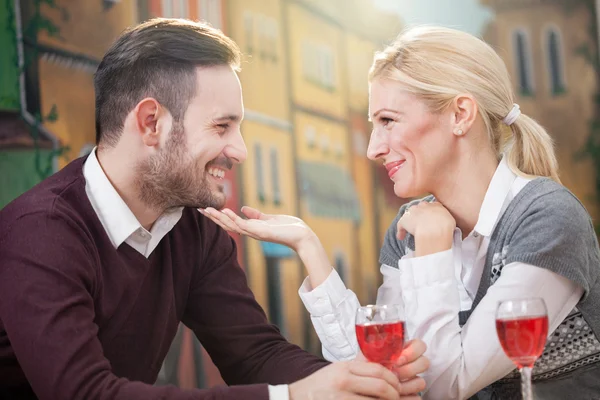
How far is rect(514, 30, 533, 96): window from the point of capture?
5.31m

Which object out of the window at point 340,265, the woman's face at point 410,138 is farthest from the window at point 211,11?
the woman's face at point 410,138

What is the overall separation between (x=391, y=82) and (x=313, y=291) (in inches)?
22.9

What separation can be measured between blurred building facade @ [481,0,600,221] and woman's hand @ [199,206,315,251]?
351 centimetres

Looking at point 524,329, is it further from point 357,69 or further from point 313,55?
point 357,69

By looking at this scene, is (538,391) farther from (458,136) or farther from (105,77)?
(105,77)

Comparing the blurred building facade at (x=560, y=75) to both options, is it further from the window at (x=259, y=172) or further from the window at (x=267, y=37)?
the window at (x=259, y=172)

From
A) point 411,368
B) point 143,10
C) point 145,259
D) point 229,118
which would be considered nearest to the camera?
point 411,368

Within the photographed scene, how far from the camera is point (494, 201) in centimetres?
205

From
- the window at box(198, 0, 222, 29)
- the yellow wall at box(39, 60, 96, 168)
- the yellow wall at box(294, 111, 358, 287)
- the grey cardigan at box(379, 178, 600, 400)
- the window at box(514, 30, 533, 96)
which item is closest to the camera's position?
the grey cardigan at box(379, 178, 600, 400)

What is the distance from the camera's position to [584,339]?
193cm

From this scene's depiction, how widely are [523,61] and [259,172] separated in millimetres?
2229

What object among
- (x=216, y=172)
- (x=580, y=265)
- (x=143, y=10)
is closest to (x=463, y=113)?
(x=580, y=265)

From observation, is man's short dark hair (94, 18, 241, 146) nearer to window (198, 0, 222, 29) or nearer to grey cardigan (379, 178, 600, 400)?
grey cardigan (379, 178, 600, 400)

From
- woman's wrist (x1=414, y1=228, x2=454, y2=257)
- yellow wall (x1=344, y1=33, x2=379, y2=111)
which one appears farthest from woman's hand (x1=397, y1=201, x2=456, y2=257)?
yellow wall (x1=344, y1=33, x2=379, y2=111)
